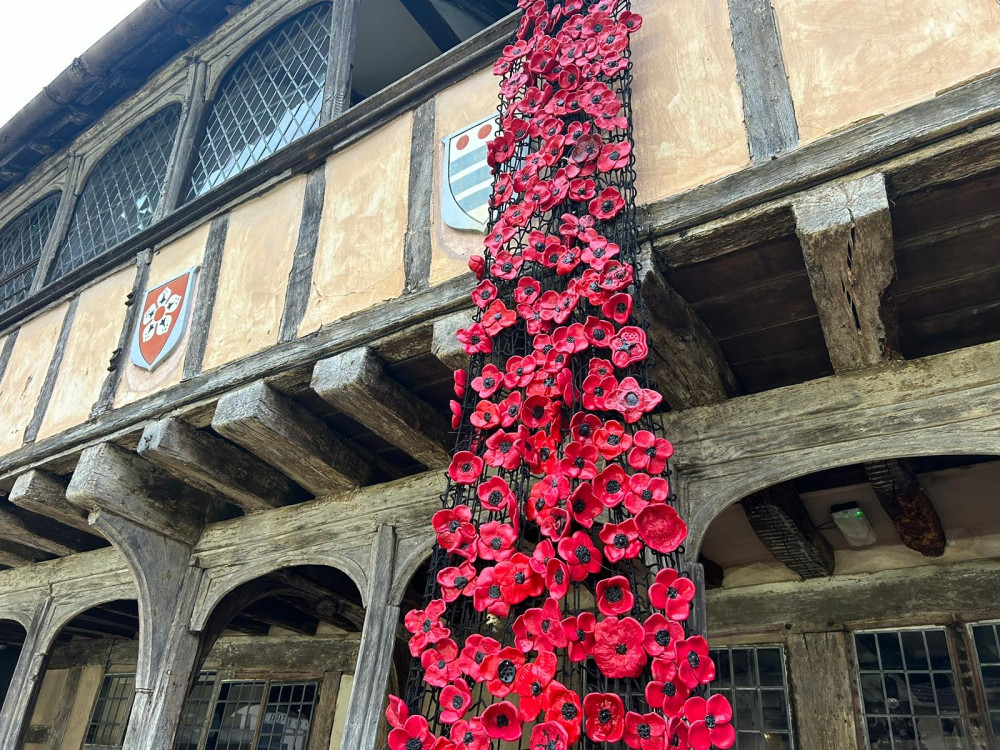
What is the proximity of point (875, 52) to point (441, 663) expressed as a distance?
2471 millimetres

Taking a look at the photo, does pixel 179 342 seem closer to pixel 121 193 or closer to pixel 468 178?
pixel 468 178

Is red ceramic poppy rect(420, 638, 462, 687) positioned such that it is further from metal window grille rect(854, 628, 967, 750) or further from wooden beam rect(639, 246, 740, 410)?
metal window grille rect(854, 628, 967, 750)

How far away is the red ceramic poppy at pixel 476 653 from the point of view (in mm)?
2455

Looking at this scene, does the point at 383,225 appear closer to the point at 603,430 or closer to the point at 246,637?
the point at 603,430

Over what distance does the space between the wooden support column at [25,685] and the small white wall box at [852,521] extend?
4857mm

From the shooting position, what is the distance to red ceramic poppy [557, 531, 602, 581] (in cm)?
240

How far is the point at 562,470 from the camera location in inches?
100

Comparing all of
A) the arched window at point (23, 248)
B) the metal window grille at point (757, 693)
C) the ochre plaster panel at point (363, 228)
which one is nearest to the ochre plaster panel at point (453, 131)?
the ochre plaster panel at point (363, 228)

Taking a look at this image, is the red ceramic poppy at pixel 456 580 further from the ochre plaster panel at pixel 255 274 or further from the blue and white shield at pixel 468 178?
the ochre plaster panel at pixel 255 274

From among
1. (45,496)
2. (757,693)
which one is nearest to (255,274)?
(45,496)

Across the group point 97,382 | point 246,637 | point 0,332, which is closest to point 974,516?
point 97,382

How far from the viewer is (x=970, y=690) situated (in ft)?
13.1

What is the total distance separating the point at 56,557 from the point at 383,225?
152 inches

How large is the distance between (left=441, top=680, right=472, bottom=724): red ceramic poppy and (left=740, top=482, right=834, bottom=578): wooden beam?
174 cm
